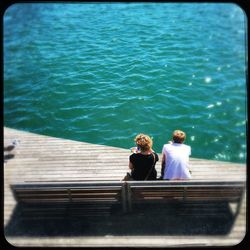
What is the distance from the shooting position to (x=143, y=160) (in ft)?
17.0

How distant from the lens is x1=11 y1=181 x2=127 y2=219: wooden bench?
495 cm

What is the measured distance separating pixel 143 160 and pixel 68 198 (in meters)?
1.24

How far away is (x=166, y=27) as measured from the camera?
13195 mm

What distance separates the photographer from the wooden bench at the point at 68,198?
195 inches

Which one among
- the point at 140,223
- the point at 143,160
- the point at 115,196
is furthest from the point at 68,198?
the point at 143,160

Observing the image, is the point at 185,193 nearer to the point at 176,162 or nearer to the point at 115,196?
the point at 176,162

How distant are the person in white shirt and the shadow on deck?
1.52 ft

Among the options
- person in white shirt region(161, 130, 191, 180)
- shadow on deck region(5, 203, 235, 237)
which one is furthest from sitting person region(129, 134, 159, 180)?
shadow on deck region(5, 203, 235, 237)

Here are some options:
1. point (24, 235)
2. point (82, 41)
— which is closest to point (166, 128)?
point (24, 235)

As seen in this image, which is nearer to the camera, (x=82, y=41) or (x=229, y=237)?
(x=229, y=237)

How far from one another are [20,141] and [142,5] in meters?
9.59

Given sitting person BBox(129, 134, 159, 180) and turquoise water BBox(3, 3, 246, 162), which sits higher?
turquoise water BBox(3, 3, 246, 162)

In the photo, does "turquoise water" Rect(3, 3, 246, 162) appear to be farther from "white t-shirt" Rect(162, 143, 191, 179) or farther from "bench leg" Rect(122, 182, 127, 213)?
"bench leg" Rect(122, 182, 127, 213)

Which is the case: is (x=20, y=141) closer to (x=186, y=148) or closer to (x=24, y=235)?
(x=24, y=235)
